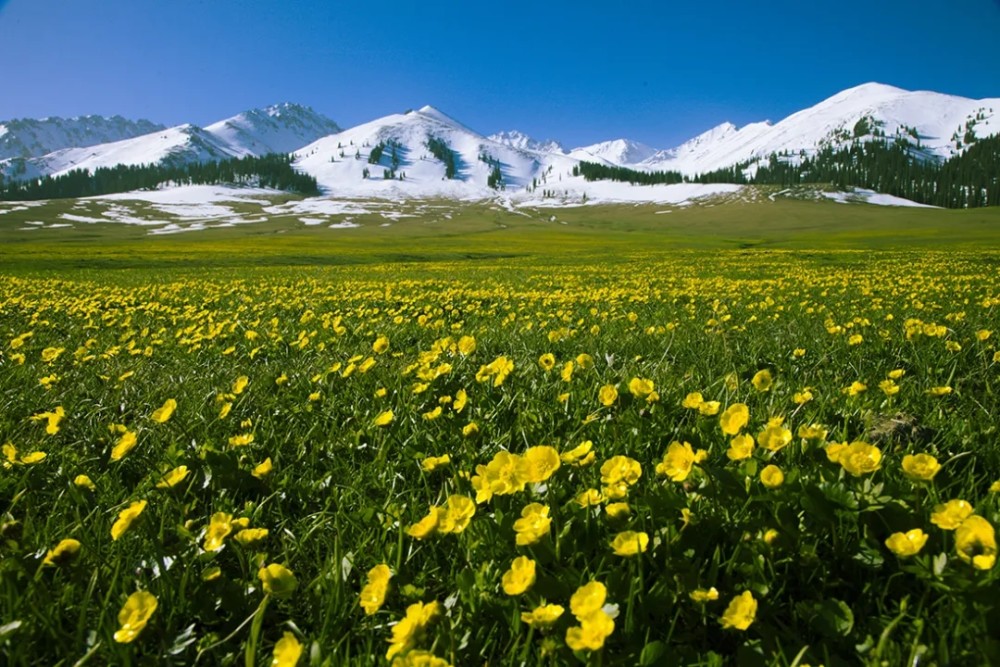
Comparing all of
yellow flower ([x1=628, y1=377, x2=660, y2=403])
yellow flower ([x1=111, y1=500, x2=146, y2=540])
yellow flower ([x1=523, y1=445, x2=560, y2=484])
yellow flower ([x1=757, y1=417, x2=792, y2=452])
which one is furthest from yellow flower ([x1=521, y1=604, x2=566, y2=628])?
yellow flower ([x1=628, y1=377, x2=660, y2=403])

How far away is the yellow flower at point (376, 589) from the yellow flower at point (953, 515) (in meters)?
1.40

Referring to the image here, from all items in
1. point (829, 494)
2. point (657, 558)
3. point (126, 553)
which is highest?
point (829, 494)

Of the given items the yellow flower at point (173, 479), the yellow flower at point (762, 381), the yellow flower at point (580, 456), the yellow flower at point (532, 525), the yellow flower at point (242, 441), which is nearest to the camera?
the yellow flower at point (532, 525)

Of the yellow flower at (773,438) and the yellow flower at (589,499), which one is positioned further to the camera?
the yellow flower at (773,438)

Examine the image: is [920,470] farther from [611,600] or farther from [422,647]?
[422,647]

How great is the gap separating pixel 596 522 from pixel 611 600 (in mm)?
324

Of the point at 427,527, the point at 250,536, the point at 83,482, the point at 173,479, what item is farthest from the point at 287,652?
the point at 83,482

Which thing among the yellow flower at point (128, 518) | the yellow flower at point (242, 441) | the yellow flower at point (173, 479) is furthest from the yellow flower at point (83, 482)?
the yellow flower at point (128, 518)

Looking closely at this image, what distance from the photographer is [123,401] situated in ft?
11.2

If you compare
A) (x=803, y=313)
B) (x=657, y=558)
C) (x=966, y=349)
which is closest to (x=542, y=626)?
(x=657, y=558)

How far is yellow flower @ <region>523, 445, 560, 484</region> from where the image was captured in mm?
1587

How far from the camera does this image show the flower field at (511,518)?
127 cm

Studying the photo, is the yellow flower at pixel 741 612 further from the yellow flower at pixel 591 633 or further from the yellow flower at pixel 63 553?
the yellow flower at pixel 63 553

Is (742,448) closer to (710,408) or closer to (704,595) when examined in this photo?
(710,408)
